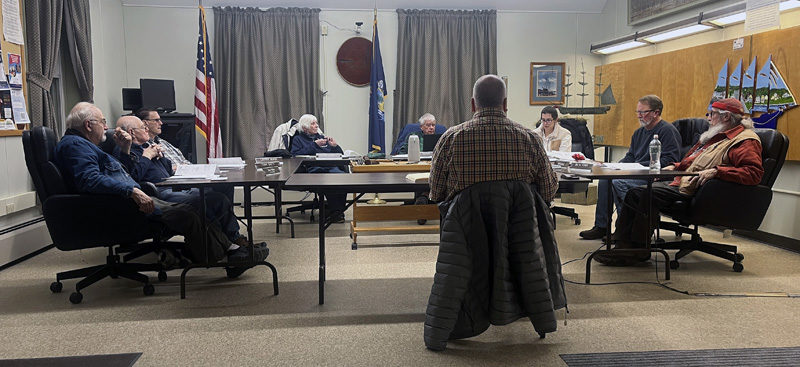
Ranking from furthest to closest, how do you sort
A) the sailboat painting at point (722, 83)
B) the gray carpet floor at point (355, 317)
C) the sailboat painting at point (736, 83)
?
the sailboat painting at point (722, 83)
the sailboat painting at point (736, 83)
the gray carpet floor at point (355, 317)

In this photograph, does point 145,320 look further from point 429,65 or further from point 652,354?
point 429,65

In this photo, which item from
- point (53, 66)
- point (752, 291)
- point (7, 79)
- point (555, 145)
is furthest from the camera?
point (555, 145)

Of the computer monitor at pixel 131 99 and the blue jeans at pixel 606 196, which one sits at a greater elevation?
the computer monitor at pixel 131 99

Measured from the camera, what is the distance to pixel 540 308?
2.50m

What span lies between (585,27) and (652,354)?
5.97m

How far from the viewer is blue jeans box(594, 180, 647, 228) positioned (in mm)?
4443

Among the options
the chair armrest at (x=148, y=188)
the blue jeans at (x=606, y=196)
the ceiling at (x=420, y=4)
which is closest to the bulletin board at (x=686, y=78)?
the ceiling at (x=420, y=4)

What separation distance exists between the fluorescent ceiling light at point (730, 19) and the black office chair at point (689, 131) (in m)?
0.99

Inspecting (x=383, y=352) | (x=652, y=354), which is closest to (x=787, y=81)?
(x=652, y=354)

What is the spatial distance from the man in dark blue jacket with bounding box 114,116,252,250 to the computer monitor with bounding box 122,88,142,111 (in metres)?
2.53

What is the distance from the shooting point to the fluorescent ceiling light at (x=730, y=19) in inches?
195

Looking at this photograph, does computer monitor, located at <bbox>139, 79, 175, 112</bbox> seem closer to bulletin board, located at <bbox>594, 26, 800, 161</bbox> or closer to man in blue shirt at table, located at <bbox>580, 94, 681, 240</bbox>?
man in blue shirt at table, located at <bbox>580, 94, 681, 240</bbox>

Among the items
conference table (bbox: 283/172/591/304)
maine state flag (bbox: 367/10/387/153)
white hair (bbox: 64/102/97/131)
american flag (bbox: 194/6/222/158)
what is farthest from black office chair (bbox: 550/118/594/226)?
white hair (bbox: 64/102/97/131)

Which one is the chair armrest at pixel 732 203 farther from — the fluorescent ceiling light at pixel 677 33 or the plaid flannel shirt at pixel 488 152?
the fluorescent ceiling light at pixel 677 33
